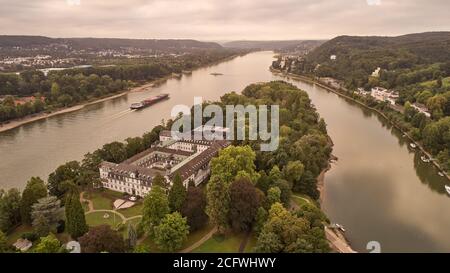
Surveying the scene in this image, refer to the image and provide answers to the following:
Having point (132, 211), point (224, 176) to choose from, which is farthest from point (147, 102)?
point (132, 211)

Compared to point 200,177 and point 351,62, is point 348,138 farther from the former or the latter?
point 351,62

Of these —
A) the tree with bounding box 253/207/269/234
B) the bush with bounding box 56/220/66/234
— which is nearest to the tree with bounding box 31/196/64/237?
the bush with bounding box 56/220/66/234

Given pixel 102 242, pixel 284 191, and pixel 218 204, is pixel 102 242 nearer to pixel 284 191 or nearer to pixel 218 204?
pixel 218 204

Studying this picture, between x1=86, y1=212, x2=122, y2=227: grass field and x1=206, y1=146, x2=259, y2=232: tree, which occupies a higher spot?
x1=206, y1=146, x2=259, y2=232: tree

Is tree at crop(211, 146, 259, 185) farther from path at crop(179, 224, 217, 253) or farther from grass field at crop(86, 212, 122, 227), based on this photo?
grass field at crop(86, 212, 122, 227)

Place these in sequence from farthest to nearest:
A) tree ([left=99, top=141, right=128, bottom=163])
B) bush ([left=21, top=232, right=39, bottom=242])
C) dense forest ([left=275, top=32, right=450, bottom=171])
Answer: dense forest ([left=275, top=32, right=450, bottom=171]) < tree ([left=99, top=141, right=128, bottom=163]) < bush ([left=21, top=232, right=39, bottom=242])

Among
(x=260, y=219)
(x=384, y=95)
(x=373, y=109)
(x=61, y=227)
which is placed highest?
(x=384, y=95)

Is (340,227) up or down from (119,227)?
down
